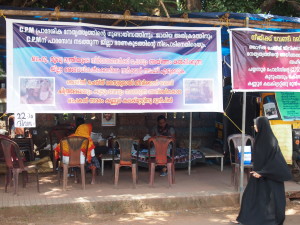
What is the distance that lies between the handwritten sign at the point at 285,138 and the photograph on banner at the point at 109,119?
154 inches

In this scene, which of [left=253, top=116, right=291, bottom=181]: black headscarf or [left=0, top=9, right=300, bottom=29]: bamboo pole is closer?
[left=253, top=116, right=291, bottom=181]: black headscarf

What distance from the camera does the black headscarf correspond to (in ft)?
18.0

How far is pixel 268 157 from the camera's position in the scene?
18.2 ft

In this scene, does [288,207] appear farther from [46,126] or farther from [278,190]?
[46,126]

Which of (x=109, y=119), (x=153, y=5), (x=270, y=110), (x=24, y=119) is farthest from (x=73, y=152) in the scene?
(x=270, y=110)

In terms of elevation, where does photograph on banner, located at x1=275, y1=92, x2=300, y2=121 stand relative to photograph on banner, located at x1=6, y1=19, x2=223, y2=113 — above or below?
below

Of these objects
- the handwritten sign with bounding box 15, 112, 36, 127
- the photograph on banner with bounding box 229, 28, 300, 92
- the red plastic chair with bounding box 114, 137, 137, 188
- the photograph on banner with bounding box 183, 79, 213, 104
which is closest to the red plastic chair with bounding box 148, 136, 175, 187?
the red plastic chair with bounding box 114, 137, 137, 188

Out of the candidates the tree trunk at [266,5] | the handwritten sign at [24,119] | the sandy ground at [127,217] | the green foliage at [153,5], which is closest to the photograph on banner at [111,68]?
the handwritten sign at [24,119]

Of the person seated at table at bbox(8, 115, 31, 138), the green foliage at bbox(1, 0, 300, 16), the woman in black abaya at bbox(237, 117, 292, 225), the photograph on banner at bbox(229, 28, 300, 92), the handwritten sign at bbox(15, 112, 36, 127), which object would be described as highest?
the green foliage at bbox(1, 0, 300, 16)

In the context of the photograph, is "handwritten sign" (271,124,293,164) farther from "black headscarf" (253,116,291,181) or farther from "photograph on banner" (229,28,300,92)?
"black headscarf" (253,116,291,181)

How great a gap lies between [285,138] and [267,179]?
2.43 m

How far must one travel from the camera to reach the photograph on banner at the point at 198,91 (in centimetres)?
661

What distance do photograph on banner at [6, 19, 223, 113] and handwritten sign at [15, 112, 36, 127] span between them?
130 mm

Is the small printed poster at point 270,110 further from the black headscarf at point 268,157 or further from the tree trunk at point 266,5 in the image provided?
the tree trunk at point 266,5
